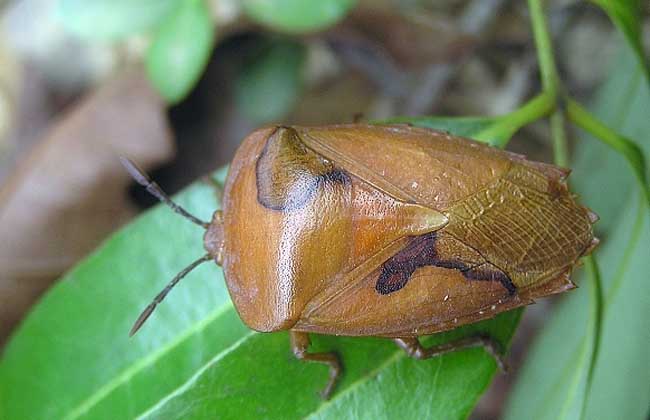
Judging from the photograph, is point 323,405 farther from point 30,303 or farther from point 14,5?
point 14,5

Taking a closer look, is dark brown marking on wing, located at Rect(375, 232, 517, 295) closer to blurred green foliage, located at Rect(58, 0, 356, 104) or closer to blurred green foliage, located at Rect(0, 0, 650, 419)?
blurred green foliage, located at Rect(0, 0, 650, 419)

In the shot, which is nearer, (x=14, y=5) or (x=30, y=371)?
(x=30, y=371)

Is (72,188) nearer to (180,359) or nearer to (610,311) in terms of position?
(180,359)

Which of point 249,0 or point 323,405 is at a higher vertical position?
point 249,0

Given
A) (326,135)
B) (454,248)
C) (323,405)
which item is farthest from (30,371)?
(454,248)

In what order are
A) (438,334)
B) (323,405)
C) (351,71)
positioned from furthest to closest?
(351,71), (438,334), (323,405)

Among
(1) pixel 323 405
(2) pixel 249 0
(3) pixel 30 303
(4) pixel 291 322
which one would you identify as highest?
(2) pixel 249 0

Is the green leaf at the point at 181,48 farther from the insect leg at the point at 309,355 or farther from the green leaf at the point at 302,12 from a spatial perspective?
the insect leg at the point at 309,355
